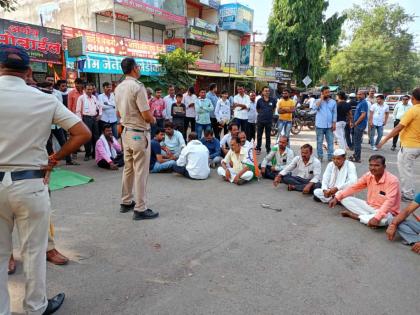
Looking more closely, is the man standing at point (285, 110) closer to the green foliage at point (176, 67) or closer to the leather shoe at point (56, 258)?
the leather shoe at point (56, 258)

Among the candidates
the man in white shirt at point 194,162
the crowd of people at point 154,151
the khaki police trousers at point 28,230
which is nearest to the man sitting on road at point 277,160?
the crowd of people at point 154,151

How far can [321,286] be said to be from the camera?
9.28ft

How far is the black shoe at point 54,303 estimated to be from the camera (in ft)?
7.77

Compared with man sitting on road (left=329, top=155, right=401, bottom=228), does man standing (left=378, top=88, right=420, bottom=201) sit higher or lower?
higher

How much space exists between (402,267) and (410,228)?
0.68 metres

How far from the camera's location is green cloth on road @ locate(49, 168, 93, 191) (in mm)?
5668

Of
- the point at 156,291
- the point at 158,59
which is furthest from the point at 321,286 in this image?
the point at 158,59

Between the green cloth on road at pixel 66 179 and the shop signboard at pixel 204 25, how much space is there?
17260mm

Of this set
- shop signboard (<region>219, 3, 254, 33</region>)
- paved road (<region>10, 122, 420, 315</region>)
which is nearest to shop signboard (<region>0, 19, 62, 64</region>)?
paved road (<region>10, 122, 420, 315</region>)

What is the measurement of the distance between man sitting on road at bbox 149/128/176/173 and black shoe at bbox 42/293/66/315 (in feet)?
14.1

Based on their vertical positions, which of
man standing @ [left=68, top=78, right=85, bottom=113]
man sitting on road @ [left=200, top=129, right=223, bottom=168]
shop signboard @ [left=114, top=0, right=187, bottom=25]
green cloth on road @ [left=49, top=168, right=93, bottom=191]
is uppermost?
shop signboard @ [left=114, top=0, right=187, bottom=25]

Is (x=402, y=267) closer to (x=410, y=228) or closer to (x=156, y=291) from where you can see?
(x=410, y=228)

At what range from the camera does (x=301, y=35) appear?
2603 cm

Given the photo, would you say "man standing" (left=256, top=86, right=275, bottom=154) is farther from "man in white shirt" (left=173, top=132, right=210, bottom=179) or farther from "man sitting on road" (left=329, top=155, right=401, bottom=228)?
"man sitting on road" (left=329, top=155, right=401, bottom=228)
